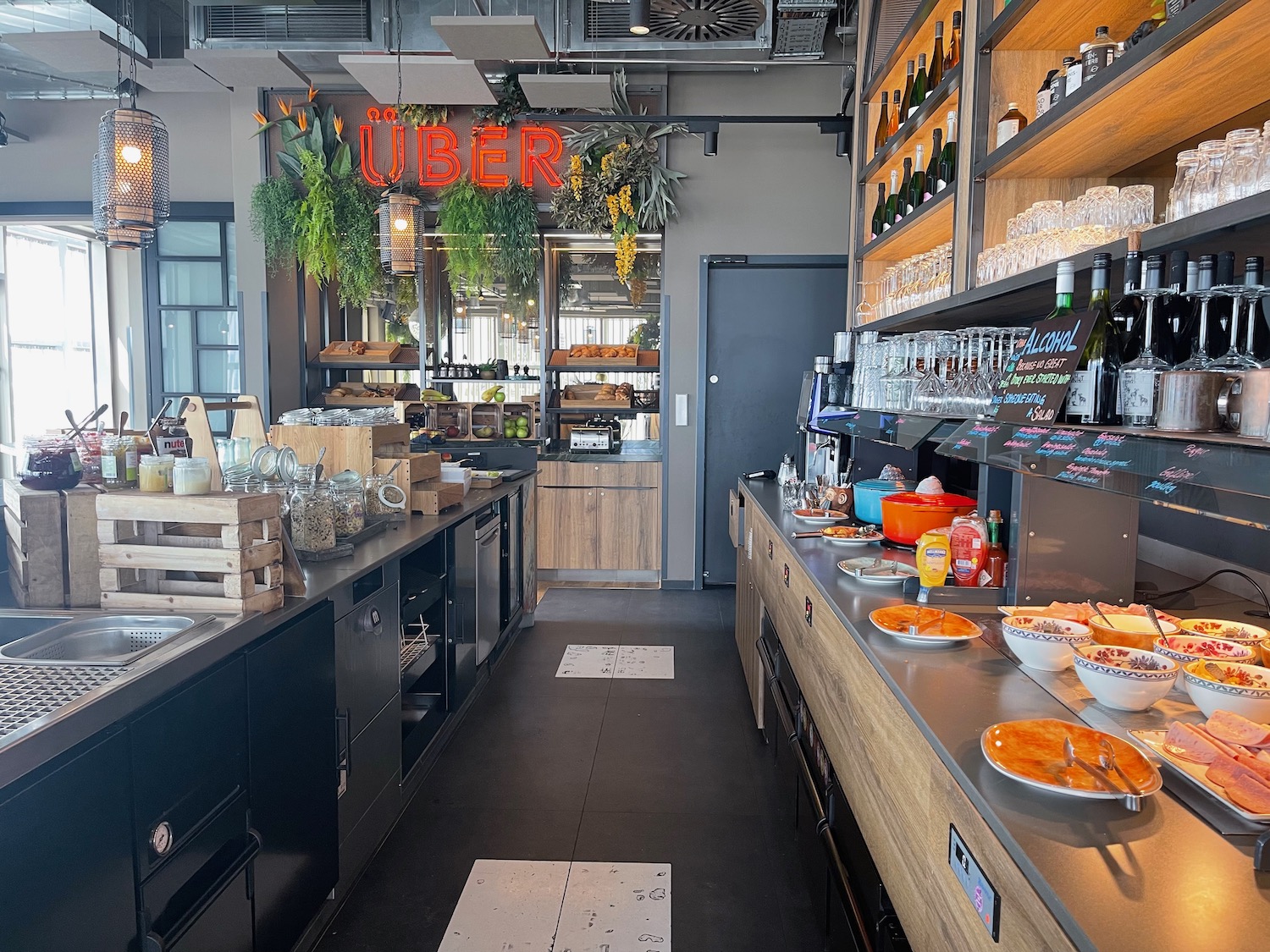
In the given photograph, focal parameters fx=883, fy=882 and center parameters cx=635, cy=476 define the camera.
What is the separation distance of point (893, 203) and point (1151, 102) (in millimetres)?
2367

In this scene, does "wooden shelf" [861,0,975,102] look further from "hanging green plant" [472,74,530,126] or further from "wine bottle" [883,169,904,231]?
"hanging green plant" [472,74,530,126]

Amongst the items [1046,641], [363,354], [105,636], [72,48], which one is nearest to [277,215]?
[363,354]

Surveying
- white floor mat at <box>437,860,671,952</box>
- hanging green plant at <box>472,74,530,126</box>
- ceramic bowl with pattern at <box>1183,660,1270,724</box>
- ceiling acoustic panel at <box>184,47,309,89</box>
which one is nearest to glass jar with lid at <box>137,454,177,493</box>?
white floor mat at <box>437,860,671,952</box>

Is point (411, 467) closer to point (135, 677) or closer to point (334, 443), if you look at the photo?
point (334, 443)

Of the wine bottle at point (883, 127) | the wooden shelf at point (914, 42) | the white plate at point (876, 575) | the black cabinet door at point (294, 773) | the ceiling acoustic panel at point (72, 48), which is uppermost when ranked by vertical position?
the ceiling acoustic panel at point (72, 48)

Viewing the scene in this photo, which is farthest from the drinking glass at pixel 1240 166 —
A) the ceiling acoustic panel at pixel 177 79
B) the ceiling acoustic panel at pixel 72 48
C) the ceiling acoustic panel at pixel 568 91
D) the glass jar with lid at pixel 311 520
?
the ceiling acoustic panel at pixel 177 79

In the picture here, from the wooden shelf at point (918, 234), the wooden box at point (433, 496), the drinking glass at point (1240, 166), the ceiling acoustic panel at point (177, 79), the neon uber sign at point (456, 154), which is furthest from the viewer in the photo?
the neon uber sign at point (456, 154)

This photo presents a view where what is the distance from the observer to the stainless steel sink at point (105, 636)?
6.13 feet

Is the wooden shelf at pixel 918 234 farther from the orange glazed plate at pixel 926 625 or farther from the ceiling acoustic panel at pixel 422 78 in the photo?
the ceiling acoustic panel at pixel 422 78

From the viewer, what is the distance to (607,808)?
3191 mm

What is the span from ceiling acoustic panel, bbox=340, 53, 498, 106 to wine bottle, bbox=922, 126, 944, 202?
10.6 feet

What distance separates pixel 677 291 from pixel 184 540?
523cm

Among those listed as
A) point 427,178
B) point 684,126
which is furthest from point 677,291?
point 427,178

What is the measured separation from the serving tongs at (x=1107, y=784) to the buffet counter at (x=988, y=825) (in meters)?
0.02
